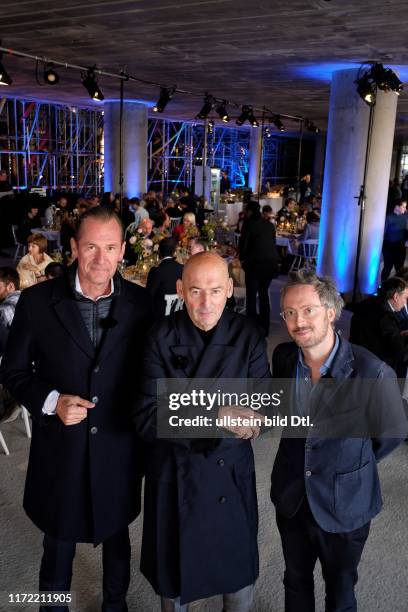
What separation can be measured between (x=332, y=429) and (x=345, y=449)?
0.29ft

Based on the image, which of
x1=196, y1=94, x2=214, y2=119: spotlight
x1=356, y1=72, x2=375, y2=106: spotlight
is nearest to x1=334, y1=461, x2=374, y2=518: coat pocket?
x1=356, y1=72, x2=375, y2=106: spotlight

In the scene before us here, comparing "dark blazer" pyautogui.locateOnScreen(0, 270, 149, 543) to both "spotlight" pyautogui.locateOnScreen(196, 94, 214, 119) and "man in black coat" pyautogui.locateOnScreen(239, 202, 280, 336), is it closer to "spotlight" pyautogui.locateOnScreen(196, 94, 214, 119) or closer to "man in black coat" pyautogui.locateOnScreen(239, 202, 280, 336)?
"man in black coat" pyautogui.locateOnScreen(239, 202, 280, 336)

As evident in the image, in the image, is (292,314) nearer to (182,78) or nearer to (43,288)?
(43,288)

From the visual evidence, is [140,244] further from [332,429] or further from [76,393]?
[332,429]

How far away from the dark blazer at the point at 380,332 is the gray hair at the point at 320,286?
204cm

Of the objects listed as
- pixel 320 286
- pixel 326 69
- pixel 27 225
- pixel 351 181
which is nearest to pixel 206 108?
pixel 326 69

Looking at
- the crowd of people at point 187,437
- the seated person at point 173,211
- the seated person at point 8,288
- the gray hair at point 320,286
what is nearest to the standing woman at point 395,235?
the seated person at point 173,211

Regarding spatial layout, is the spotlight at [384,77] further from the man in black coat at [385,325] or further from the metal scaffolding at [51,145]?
the metal scaffolding at [51,145]

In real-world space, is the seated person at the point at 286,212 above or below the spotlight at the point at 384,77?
below

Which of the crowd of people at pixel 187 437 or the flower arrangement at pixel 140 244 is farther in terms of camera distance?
the flower arrangement at pixel 140 244

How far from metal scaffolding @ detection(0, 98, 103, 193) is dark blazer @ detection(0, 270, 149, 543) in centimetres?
1471

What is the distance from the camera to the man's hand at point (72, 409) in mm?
1839

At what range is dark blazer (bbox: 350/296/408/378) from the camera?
387 cm

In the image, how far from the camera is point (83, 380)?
6.54 feet
